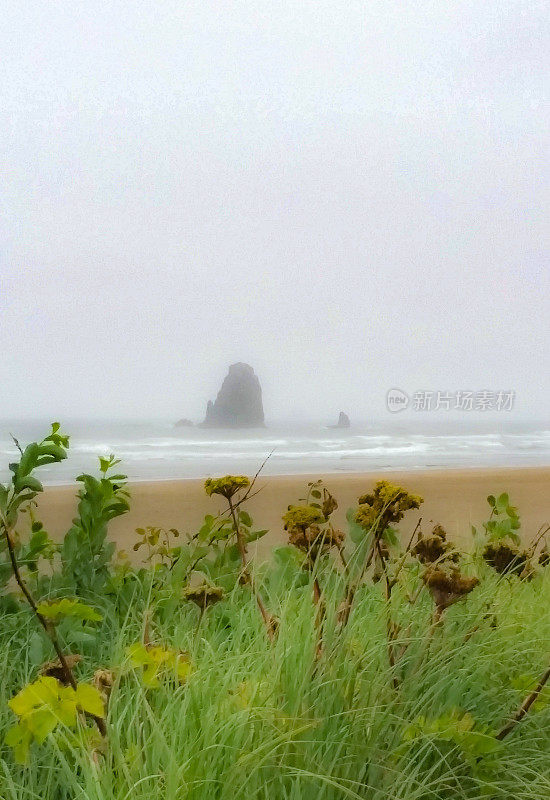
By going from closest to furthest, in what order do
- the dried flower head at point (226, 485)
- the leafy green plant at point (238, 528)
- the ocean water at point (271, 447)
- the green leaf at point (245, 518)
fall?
1. the leafy green plant at point (238, 528)
2. the dried flower head at point (226, 485)
3. the green leaf at point (245, 518)
4. the ocean water at point (271, 447)

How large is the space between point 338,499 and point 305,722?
0.89m

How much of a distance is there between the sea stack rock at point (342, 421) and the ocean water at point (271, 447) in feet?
0.04

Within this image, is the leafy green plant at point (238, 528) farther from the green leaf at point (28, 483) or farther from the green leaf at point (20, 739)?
the green leaf at point (20, 739)

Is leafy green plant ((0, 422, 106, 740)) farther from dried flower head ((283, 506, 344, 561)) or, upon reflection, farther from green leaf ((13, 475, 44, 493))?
dried flower head ((283, 506, 344, 561))

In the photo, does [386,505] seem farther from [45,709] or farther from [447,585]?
[45,709]

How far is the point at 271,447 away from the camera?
1.54m

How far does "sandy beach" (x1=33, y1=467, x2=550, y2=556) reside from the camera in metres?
1.49

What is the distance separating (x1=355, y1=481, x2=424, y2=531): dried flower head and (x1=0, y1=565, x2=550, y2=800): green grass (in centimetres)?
9

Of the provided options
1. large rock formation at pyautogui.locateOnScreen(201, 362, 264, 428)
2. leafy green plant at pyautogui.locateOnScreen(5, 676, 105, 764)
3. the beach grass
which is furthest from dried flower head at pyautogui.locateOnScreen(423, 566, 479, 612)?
large rock formation at pyautogui.locateOnScreen(201, 362, 264, 428)

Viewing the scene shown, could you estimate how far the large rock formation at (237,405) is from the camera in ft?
5.06

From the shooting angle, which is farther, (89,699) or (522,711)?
(522,711)

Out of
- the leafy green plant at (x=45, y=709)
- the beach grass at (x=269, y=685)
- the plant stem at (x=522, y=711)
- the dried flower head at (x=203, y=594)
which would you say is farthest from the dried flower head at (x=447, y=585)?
the leafy green plant at (x=45, y=709)

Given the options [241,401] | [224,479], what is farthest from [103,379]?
[224,479]

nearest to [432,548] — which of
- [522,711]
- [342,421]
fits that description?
[522,711]
